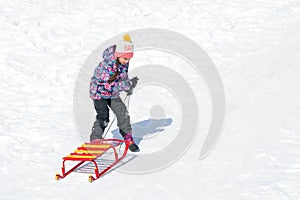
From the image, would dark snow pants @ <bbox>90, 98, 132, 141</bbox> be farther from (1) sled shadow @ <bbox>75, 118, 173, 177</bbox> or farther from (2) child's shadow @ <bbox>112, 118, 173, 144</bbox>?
(2) child's shadow @ <bbox>112, 118, 173, 144</bbox>

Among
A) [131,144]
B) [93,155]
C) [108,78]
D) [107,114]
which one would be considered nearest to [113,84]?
[108,78]

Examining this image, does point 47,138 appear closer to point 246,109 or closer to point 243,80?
point 246,109

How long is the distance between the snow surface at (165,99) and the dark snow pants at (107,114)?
19.2 inches

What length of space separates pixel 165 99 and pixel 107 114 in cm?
209

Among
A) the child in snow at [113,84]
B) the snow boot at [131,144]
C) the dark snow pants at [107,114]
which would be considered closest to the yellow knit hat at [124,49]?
the child in snow at [113,84]

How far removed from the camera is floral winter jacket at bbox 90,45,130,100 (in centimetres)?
651

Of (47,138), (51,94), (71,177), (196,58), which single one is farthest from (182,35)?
(71,177)

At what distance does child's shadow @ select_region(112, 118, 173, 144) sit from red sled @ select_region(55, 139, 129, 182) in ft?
2.20

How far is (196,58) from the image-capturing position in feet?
34.0

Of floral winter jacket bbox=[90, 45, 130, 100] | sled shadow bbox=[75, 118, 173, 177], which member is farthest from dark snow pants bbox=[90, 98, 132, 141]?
sled shadow bbox=[75, 118, 173, 177]

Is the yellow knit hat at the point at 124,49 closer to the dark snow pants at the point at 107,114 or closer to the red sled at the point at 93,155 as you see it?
the dark snow pants at the point at 107,114

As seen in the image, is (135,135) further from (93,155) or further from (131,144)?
(93,155)

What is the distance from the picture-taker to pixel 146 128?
771cm

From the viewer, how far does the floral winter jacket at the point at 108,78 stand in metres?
6.51
